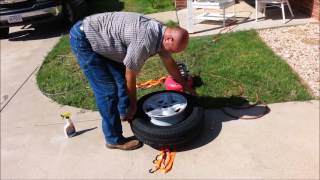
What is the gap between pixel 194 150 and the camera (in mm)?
3734

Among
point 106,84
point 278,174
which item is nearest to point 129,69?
point 106,84

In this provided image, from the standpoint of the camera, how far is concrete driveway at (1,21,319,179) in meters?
Result: 3.43

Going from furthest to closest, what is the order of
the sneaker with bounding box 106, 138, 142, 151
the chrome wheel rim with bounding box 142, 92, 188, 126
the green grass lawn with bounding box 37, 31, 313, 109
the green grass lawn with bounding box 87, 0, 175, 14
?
the green grass lawn with bounding box 87, 0, 175, 14, the green grass lawn with bounding box 37, 31, 313, 109, the sneaker with bounding box 106, 138, 142, 151, the chrome wheel rim with bounding box 142, 92, 188, 126

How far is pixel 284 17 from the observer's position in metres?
6.74

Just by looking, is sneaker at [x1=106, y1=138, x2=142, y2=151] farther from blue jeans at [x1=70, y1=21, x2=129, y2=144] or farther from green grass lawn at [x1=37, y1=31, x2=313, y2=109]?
green grass lawn at [x1=37, y1=31, x2=313, y2=109]

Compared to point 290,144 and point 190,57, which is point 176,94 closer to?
point 290,144

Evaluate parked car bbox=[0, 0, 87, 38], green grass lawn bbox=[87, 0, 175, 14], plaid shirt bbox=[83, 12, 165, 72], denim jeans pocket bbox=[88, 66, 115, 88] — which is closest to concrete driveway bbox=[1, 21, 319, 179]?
denim jeans pocket bbox=[88, 66, 115, 88]

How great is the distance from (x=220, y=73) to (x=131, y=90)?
198 cm

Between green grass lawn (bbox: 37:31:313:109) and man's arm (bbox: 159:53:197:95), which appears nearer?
man's arm (bbox: 159:53:197:95)

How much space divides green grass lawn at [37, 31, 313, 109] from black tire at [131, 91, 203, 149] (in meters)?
0.75

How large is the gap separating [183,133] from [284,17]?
4072mm

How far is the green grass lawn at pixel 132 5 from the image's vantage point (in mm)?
9005

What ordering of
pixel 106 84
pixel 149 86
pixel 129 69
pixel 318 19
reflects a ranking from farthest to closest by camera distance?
pixel 318 19 < pixel 149 86 < pixel 106 84 < pixel 129 69

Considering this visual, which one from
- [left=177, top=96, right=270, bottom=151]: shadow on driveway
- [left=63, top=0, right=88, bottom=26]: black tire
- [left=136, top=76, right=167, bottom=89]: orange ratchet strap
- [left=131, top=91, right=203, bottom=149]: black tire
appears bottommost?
[left=177, top=96, right=270, bottom=151]: shadow on driveway
